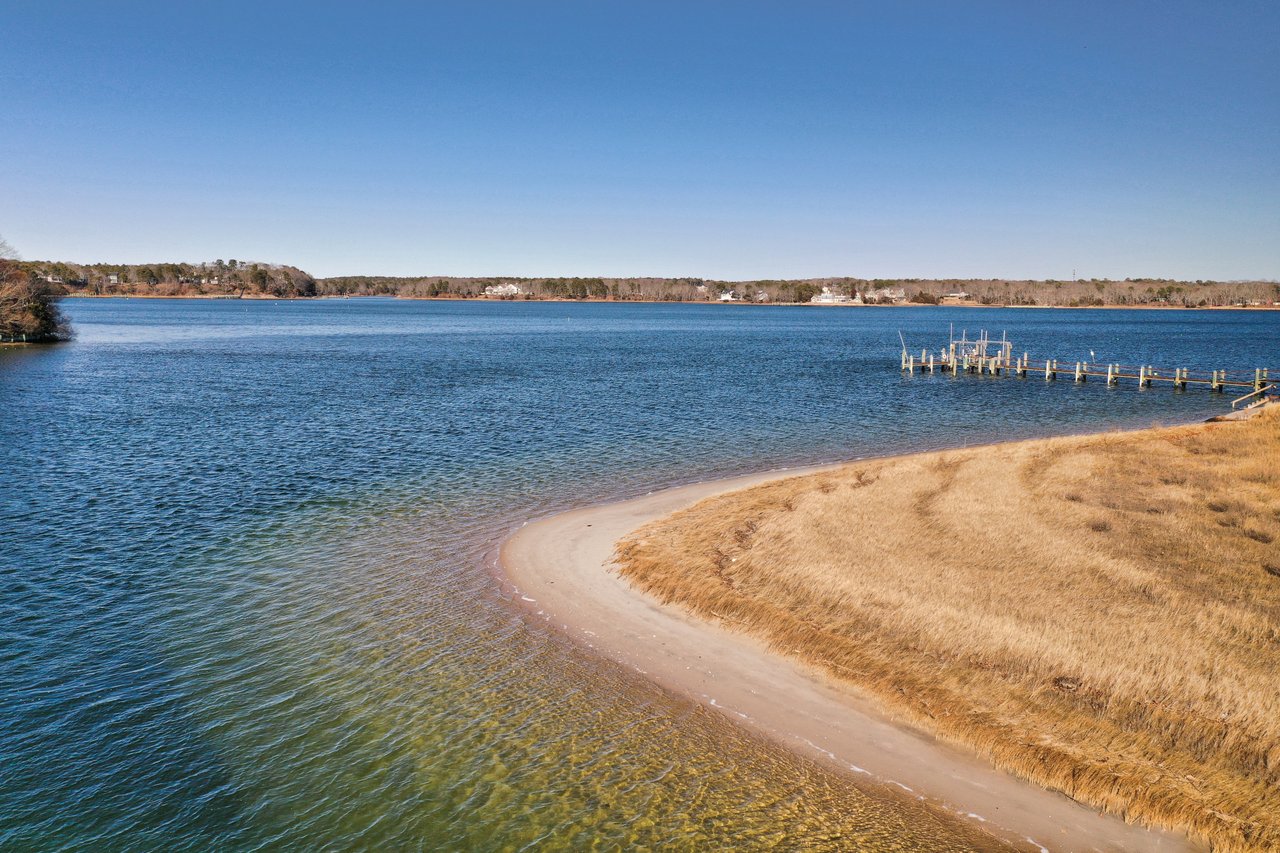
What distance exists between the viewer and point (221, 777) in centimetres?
1212

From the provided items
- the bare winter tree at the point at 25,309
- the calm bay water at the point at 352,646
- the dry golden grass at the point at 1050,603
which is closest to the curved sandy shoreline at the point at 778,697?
the dry golden grass at the point at 1050,603

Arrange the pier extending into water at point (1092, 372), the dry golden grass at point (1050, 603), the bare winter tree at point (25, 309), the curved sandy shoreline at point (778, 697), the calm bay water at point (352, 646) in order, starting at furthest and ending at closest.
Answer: the bare winter tree at point (25, 309) → the pier extending into water at point (1092, 372) → the dry golden grass at point (1050, 603) → the calm bay water at point (352, 646) → the curved sandy shoreline at point (778, 697)

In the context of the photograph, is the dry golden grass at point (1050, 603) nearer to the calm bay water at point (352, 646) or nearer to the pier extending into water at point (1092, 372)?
the calm bay water at point (352, 646)

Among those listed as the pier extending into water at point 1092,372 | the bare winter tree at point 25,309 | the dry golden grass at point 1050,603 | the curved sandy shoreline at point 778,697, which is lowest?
the curved sandy shoreline at point 778,697

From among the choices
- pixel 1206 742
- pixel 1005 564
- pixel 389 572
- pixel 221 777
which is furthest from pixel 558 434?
pixel 1206 742

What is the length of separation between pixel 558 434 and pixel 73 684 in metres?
27.3

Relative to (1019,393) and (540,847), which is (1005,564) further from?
(1019,393)

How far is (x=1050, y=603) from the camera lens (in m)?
16.5

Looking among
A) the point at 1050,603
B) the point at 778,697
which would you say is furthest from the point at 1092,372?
the point at 778,697

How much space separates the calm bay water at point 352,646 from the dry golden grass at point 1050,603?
3375mm

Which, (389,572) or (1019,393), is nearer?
(389,572)

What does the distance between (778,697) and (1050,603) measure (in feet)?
22.3

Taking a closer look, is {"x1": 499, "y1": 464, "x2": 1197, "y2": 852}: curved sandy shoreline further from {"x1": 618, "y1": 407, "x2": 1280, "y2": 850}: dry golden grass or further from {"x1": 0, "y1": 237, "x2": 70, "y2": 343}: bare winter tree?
{"x1": 0, "y1": 237, "x2": 70, "y2": 343}: bare winter tree

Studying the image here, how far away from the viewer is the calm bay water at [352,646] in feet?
37.1
